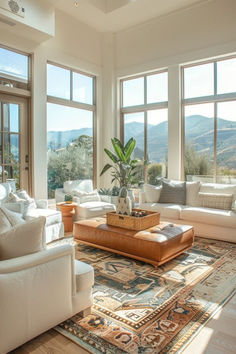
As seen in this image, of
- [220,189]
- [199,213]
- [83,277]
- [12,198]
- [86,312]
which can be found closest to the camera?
[83,277]

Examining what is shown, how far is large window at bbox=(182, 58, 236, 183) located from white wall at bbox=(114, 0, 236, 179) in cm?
22

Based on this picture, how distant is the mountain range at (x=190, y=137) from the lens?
566 cm

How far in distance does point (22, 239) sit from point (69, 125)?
486 centimetres

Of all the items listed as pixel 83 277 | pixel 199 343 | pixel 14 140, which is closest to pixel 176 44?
pixel 14 140

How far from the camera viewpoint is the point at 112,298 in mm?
2627

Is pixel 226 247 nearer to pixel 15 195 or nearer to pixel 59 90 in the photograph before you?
pixel 15 195

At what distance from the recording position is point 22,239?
197cm

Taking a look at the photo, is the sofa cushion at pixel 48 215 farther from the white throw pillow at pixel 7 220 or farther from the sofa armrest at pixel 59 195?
the white throw pillow at pixel 7 220

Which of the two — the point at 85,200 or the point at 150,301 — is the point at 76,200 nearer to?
the point at 85,200

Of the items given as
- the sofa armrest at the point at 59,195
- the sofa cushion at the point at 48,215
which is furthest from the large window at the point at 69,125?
the sofa cushion at the point at 48,215

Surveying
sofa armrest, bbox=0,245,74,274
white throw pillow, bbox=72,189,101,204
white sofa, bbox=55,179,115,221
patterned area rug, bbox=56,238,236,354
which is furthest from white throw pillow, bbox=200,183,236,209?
sofa armrest, bbox=0,245,74,274

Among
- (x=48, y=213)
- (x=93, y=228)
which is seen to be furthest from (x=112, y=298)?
(x=48, y=213)

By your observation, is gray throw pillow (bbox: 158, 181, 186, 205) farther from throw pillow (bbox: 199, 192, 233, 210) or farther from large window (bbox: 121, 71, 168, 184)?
large window (bbox: 121, 71, 168, 184)

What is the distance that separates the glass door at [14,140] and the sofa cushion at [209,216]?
313 cm
